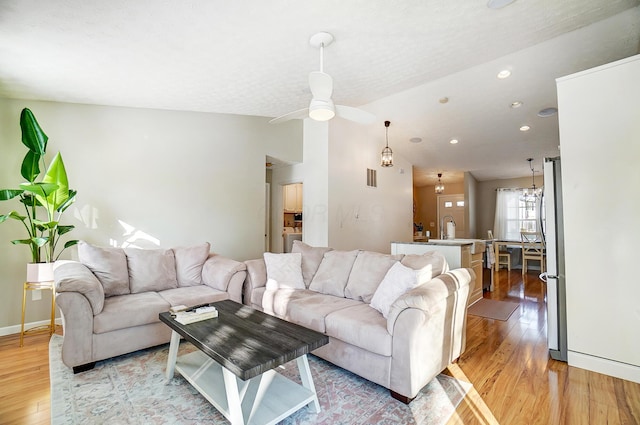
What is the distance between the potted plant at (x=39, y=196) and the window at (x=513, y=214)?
30.9ft

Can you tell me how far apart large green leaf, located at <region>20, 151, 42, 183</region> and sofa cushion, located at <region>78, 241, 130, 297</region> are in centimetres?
91

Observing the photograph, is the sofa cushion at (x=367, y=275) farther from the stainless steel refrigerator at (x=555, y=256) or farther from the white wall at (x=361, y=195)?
the white wall at (x=361, y=195)

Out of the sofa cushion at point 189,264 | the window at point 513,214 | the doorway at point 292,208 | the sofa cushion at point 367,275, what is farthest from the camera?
the window at point 513,214

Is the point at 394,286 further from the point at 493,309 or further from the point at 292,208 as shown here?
the point at 292,208

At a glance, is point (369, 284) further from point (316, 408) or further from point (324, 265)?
point (316, 408)

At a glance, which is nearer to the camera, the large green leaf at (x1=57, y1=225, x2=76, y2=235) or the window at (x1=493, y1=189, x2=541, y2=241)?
the large green leaf at (x1=57, y1=225, x2=76, y2=235)

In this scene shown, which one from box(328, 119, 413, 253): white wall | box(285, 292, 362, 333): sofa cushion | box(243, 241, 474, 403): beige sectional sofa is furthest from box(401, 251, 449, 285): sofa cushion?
box(328, 119, 413, 253): white wall

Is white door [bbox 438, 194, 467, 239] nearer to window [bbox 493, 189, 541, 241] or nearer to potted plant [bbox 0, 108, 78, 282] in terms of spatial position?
window [bbox 493, 189, 541, 241]

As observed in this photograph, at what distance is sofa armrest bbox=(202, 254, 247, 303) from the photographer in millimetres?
3240

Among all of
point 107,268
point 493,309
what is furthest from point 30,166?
point 493,309

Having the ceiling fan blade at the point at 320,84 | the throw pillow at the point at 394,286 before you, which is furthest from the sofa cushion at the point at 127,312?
the ceiling fan blade at the point at 320,84

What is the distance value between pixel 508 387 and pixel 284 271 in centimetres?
221

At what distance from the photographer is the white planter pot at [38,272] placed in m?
2.94

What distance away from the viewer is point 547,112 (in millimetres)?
4570
